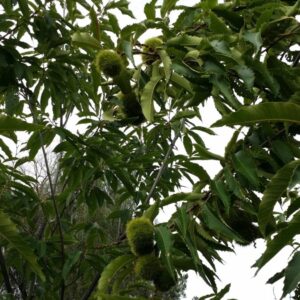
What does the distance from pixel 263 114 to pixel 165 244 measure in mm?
299

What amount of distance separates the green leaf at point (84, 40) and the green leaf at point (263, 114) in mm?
382

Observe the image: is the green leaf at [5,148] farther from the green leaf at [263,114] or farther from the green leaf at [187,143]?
the green leaf at [263,114]

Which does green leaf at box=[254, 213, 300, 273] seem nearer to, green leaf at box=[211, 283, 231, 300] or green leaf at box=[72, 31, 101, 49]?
green leaf at box=[211, 283, 231, 300]

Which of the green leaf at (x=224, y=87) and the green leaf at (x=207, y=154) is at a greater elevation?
the green leaf at (x=224, y=87)

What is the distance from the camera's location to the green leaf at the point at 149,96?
773 mm

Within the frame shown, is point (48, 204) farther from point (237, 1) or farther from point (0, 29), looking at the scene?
point (237, 1)

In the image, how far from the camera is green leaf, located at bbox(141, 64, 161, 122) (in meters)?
0.77

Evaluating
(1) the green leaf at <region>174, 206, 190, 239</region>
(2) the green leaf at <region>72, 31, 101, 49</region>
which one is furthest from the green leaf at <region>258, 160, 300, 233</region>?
(2) the green leaf at <region>72, 31, 101, 49</region>

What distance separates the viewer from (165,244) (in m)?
0.73

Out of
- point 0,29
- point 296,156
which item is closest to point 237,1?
point 296,156

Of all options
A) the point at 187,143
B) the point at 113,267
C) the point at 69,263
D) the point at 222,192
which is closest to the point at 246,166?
the point at 222,192

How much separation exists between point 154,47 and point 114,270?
16.1 inches

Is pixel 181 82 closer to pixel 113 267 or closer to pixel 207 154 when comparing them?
pixel 207 154

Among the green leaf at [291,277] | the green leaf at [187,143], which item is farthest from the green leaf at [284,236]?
the green leaf at [187,143]
